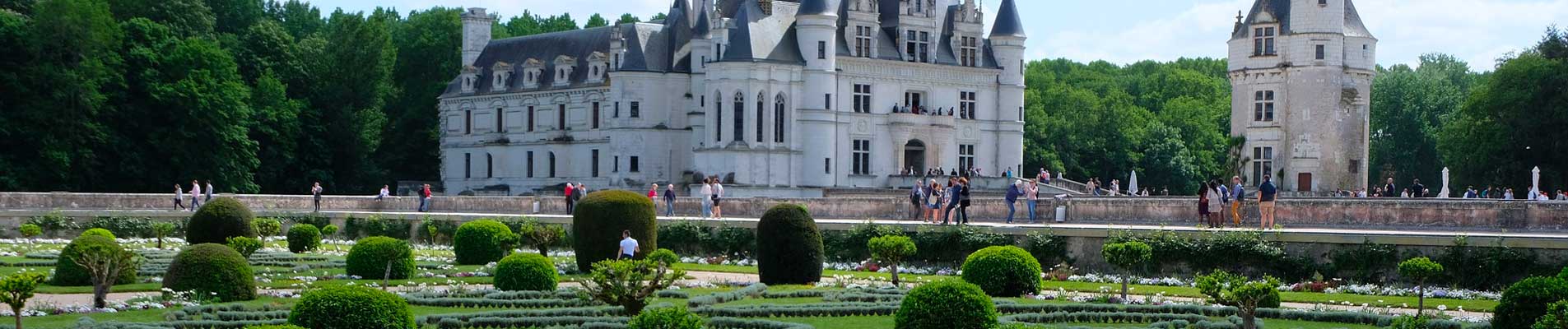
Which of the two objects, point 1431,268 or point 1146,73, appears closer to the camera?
point 1431,268

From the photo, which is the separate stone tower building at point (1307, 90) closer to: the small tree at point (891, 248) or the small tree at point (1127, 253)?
the small tree at point (891, 248)

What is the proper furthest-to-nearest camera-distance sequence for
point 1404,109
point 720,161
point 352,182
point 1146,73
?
point 1146,73 < point 1404,109 < point 352,182 < point 720,161

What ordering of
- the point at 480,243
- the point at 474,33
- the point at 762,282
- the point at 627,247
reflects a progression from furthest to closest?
the point at 474,33, the point at 480,243, the point at 627,247, the point at 762,282

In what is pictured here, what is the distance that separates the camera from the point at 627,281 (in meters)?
22.0

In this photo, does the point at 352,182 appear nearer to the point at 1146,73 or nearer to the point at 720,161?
the point at 720,161

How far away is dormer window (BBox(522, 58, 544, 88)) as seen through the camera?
3046 inches

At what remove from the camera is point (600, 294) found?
71.2 feet

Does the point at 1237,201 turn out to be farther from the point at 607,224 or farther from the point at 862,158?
the point at 862,158

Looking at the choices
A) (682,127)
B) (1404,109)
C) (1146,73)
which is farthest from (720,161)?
(1146,73)

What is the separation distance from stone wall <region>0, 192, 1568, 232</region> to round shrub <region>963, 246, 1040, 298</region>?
10326mm

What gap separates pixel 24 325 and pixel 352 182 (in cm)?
5749

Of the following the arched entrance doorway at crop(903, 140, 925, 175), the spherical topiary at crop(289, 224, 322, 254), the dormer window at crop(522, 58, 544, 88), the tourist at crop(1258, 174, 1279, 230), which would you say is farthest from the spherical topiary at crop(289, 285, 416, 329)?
the dormer window at crop(522, 58, 544, 88)

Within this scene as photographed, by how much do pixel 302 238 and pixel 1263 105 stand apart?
1507 inches

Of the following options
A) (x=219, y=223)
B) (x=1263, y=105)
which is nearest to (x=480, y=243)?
(x=219, y=223)
